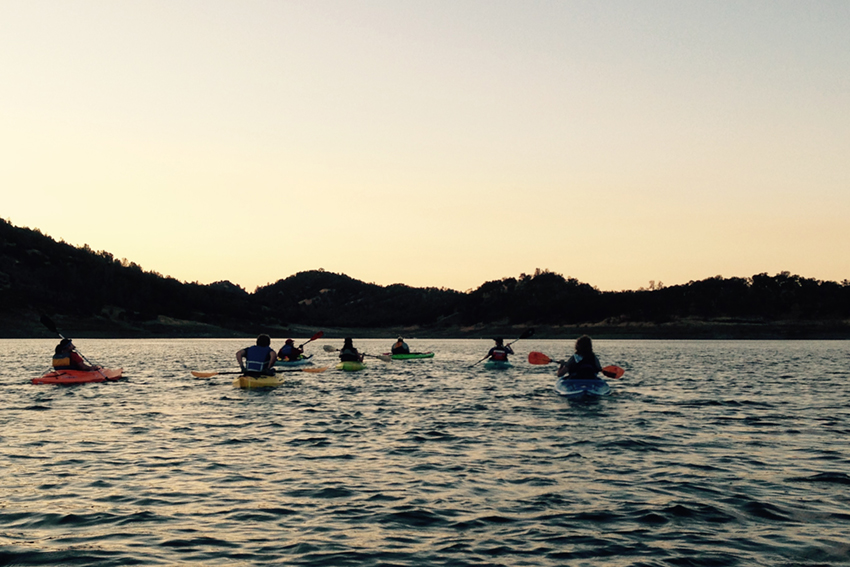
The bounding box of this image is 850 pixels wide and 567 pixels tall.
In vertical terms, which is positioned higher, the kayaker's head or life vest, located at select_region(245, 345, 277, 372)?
the kayaker's head

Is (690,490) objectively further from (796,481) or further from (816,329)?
(816,329)

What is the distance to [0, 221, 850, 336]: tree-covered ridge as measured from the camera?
5049 inches

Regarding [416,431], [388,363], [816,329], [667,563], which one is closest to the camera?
[667,563]

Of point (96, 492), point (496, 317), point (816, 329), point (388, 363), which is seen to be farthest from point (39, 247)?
point (96, 492)

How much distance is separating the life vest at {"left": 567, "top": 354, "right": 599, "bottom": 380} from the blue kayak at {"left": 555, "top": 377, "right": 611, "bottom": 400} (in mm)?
195

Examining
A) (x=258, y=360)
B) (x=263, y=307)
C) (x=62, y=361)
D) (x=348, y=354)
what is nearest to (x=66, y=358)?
(x=62, y=361)

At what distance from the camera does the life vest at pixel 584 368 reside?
2309 centimetres

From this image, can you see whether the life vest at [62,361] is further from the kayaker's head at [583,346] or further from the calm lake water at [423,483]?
the kayaker's head at [583,346]

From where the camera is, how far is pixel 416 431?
15898 millimetres

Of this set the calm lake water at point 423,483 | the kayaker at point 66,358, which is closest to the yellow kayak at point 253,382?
the calm lake water at point 423,483

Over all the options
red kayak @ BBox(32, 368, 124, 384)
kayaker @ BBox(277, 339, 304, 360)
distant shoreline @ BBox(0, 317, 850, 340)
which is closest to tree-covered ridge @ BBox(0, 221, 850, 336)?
distant shoreline @ BBox(0, 317, 850, 340)

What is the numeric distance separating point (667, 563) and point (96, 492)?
300 inches

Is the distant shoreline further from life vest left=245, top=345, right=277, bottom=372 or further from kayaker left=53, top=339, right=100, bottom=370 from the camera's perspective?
life vest left=245, top=345, right=277, bottom=372

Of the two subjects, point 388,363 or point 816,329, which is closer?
point 388,363
